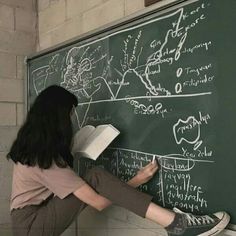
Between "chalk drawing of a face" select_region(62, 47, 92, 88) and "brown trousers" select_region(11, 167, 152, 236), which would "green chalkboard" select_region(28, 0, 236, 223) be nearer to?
"chalk drawing of a face" select_region(62, 47, 92, 88)

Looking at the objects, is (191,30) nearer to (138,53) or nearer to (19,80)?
(138,53)

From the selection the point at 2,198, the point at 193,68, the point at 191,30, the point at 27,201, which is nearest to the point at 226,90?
the point at 193,68

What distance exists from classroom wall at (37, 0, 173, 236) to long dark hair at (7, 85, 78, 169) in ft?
1.68

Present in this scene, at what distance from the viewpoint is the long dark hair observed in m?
1.81

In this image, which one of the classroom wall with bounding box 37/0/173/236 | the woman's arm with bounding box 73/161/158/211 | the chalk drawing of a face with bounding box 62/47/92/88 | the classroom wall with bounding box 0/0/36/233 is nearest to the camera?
A: the woman's arm with bounding box 73/161/158/211

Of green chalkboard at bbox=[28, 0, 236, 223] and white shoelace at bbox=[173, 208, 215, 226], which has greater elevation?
green chalkboard at bbox=[28, 0, 236, 223]

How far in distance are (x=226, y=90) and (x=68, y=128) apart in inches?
32.2

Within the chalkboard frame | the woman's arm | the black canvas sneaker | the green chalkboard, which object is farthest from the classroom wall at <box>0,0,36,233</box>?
the black canvas sneaker

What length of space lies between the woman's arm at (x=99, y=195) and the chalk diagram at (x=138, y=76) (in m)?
0.05

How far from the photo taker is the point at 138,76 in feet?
6.18

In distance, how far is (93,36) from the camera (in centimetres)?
222

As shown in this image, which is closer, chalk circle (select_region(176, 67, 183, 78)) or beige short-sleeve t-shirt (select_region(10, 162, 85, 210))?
chalk circle (select_region(176, 67, 183, 78))

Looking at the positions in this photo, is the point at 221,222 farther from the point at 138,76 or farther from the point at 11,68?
the point at 11,68

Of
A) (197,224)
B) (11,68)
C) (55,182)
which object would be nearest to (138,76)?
(55,182)
